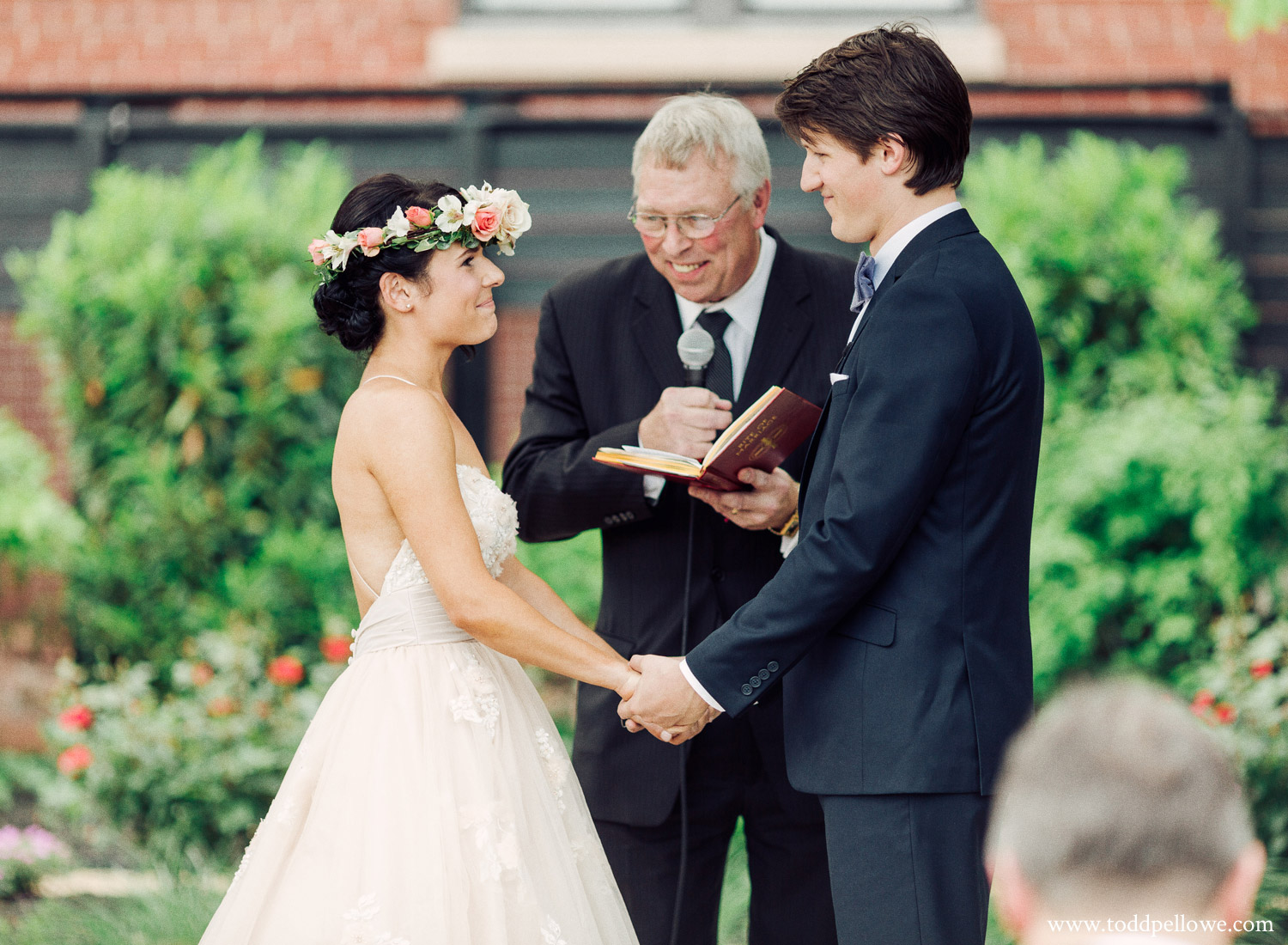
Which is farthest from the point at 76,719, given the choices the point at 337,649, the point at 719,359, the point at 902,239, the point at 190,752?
the point at 902,239

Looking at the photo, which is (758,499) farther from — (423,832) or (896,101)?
(423,832)

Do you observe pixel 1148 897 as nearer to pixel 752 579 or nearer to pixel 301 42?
pixel 752 579

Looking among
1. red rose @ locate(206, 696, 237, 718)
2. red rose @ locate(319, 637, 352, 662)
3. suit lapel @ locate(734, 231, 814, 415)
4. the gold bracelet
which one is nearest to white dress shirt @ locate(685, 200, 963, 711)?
the gold bracelet

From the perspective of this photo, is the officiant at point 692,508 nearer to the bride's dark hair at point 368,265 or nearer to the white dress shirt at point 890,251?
the white dress shirt at point 890,251

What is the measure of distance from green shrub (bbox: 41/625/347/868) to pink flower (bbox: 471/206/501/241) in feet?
9.29

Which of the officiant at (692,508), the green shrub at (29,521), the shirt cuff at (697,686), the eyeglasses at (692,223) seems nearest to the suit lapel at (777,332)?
the officiant at (692,508)

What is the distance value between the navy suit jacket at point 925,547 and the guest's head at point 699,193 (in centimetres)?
72

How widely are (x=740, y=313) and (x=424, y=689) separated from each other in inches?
48.6

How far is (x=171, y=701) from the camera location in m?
5.36

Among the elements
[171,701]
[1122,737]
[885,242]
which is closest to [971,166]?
[885,242]

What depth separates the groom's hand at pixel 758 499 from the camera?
287 centimetres

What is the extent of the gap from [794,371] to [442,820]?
1.37m

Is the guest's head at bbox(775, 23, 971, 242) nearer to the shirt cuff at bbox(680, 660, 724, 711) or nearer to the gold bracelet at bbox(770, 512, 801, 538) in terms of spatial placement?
the gold bracelet at bbox(770, 512, 801, 538)

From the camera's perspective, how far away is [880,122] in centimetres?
245
